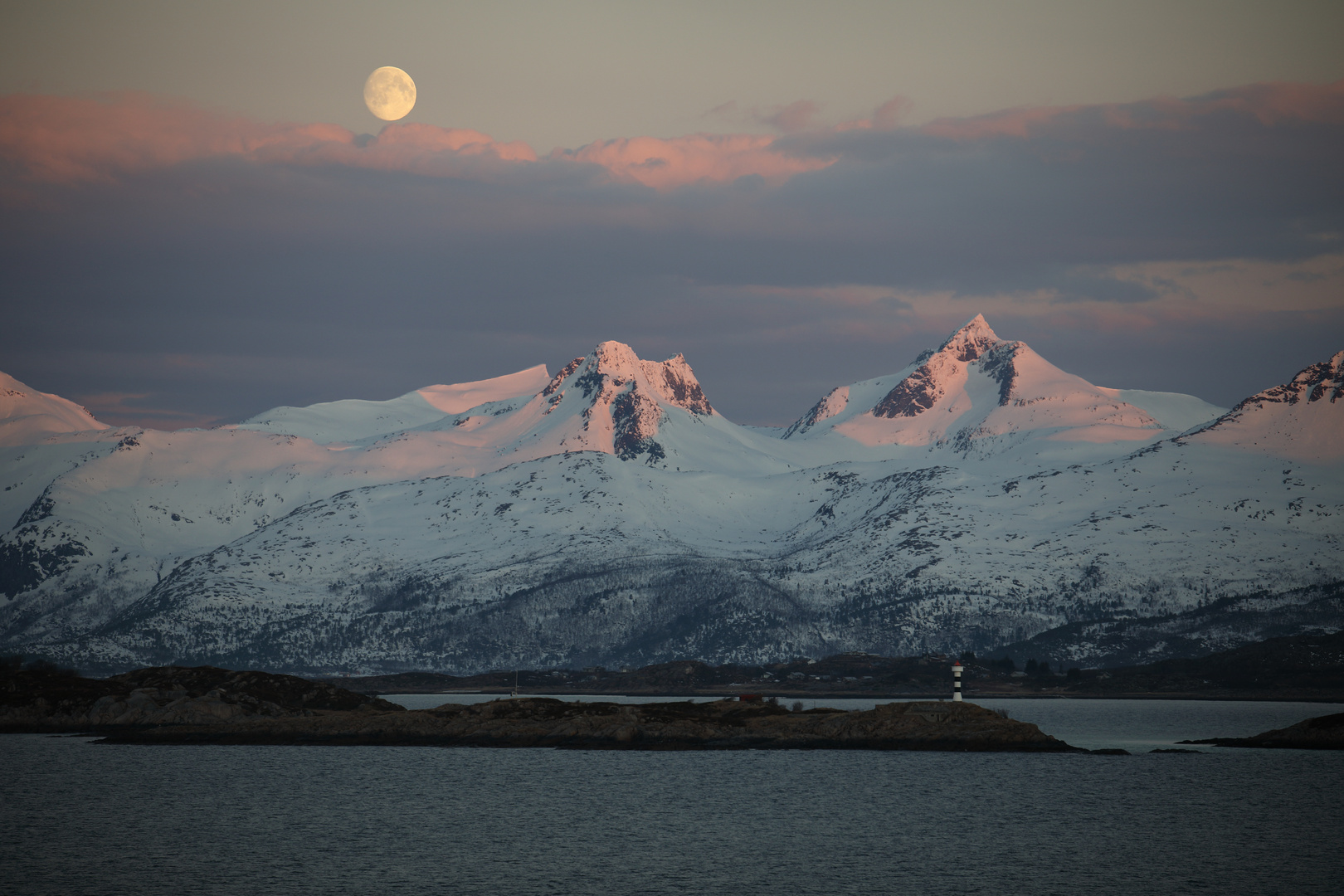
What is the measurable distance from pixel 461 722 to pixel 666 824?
7119cm

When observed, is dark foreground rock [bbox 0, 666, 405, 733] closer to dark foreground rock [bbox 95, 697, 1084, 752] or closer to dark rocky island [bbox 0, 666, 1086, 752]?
dark rocky island [bbox 0, 666, 1086, 752]

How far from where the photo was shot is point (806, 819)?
356 feet

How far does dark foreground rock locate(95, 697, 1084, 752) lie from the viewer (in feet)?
536

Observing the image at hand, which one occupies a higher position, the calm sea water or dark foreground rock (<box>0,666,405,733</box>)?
dark foreground rock (<box>0,666,405,733</box>)

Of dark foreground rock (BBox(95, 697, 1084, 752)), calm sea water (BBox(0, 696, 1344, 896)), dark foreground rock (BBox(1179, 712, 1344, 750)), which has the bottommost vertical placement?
calm sea water (BBox(0, 696, 1344, 896))

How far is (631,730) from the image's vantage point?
170 m

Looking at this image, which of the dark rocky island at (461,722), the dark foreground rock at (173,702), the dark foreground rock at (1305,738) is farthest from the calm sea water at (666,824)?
the dark foreground rock at (173,702)

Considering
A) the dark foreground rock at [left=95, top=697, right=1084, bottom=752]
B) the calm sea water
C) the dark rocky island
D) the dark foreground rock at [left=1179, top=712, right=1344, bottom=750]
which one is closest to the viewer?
the calm sea water

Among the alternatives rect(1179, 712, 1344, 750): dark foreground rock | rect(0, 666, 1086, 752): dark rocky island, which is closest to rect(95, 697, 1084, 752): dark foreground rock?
rect(0, 666, 1086, 752): dark rocky island

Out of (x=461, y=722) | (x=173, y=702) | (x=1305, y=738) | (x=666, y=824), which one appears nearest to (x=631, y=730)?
(x=461, y=722)

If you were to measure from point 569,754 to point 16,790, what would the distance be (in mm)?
67957

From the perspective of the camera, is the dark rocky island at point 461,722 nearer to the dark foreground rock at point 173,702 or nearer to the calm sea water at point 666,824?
the dark foreground rock at point 173,702

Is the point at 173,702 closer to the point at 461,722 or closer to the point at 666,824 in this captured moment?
the point at 461,722

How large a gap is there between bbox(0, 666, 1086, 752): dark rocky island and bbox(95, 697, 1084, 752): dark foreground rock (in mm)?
168
